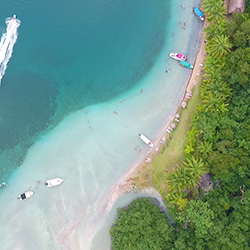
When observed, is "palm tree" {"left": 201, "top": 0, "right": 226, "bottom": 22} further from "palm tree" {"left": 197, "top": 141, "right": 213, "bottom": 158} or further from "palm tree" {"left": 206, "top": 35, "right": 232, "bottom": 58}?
"palm tree" {"left": 197, "top": 141, "right": 213, "bottom": 158}

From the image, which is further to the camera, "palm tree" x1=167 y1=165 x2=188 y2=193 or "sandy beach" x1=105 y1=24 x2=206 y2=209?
"sandy beach" x1=105 y1=24 x2=206 y2=209

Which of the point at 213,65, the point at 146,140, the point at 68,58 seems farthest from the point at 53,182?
the point at 213,65

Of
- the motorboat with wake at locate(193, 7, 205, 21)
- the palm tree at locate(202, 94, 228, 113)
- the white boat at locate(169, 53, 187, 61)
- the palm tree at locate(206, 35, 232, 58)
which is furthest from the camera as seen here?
the motorboat with wake at locate(193, 7, 205, 21)

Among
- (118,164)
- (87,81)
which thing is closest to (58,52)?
(87,81)

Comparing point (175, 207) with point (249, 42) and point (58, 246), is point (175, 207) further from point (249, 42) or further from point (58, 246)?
point (249, 42)

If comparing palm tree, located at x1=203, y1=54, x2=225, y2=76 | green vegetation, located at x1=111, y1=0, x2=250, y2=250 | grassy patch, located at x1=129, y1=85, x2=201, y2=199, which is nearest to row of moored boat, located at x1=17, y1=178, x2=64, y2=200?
grassy patch, located at x1=129, y1=85, x2=201, y2=199

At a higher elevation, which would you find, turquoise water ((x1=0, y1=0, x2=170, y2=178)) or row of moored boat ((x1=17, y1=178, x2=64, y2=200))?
turquoise water ((x1=0, y1=0, x2=170, y2=178))

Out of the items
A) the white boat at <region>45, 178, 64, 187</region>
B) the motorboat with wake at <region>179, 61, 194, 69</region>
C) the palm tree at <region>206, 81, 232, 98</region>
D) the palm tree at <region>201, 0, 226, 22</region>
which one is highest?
the palm tree at <region>201, 0, 226, 22</region>

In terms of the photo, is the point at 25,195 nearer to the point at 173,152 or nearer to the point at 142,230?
the point at 142,230

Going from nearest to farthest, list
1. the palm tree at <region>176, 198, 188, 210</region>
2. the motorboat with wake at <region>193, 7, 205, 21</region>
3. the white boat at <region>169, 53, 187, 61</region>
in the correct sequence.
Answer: the palm tree at <region>176, 198, 188, 210</region> < the white boat at <region>169, 53, 187, 61</region> < the motorboat with wake at <region>193, 7, 205, 21</region>
